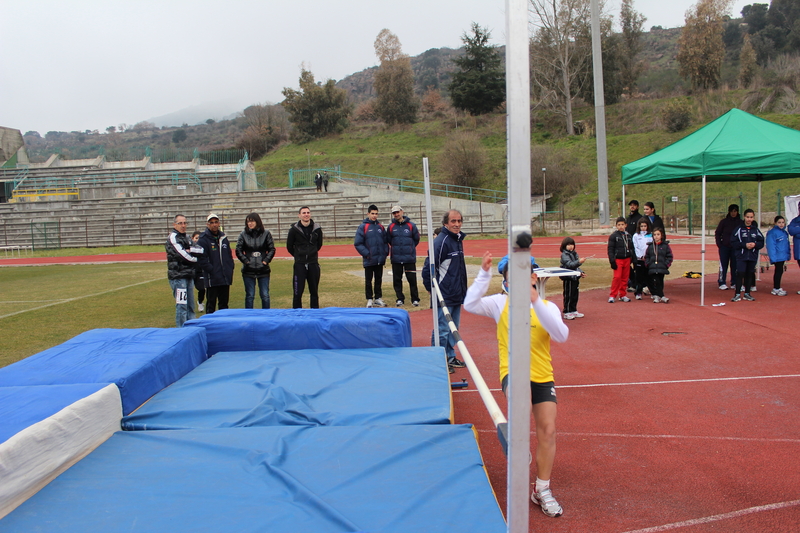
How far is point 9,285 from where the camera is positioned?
1619 centimetres

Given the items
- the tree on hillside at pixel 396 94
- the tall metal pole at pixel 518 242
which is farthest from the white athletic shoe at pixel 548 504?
the tree on hillside at pixel 396 94

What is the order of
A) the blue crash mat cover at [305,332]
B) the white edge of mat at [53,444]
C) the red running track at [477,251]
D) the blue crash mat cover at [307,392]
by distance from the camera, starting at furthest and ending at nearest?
the red running track at [477,251] → the blue crash mat cover at [305,332] → the blue crash mat cover at [307,392] → the white edge of mat at [53,444]

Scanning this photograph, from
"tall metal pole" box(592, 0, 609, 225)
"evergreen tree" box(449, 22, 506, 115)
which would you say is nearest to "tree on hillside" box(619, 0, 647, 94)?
"evergreen tree" box(449, 22, 506, 115)

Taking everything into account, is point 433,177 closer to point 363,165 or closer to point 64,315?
point 363,165

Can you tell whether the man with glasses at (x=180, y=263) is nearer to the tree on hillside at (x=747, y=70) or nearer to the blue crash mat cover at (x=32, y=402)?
the blue crash mat cover at (x=32, y=402)

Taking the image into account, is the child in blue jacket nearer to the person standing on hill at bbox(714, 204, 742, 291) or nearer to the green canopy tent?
the person standing on hill at bbox(714, 204, 742, 291)

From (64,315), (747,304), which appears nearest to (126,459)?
(64,315)

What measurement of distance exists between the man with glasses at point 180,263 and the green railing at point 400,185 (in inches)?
1136

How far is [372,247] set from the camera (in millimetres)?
10500

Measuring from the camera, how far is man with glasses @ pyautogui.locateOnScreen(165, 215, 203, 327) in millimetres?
8570

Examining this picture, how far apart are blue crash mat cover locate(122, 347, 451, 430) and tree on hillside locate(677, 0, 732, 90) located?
59304 mm

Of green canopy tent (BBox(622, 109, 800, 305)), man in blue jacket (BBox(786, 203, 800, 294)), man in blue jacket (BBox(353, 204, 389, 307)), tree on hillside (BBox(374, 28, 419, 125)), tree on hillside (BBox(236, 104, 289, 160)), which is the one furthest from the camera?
tree on hillside (BBox(236, 104, 289, 160))

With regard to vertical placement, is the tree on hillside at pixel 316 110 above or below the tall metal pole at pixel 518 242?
above

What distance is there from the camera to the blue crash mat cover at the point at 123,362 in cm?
429
